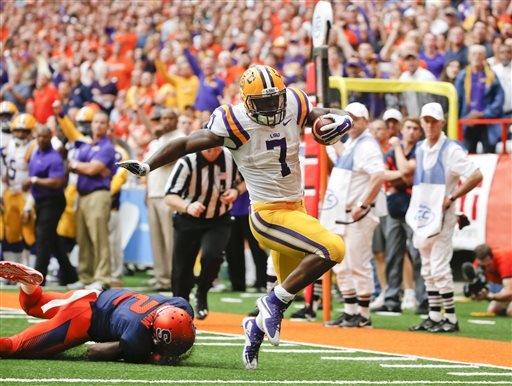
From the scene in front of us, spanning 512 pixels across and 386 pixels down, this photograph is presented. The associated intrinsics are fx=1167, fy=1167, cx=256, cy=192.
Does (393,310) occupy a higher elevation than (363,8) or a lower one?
lower

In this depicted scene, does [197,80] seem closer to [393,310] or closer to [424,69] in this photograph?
[424,69]

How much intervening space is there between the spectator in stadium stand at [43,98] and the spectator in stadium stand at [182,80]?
264cm

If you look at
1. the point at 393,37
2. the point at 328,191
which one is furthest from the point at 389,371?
the point at 393,37

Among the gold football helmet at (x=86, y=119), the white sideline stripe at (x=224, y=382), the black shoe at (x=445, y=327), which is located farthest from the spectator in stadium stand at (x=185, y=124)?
the white sideline stripe at (x=224, y=382)

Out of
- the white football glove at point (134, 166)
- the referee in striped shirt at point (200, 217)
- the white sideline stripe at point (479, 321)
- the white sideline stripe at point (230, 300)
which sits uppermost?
the white football glove at point (134, 166)

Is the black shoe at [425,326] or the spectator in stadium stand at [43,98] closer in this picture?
the black shoe at [425,326]

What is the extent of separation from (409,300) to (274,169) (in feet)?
18.3

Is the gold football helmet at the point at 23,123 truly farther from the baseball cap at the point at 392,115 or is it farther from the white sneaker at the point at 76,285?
the baseball cap at the point at 392,115

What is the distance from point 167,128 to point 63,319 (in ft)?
22.3

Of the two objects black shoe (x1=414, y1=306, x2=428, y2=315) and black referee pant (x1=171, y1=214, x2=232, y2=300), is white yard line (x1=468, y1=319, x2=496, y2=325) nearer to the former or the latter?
black shoe (x1=414, y1=306, x2=428, y2=315)

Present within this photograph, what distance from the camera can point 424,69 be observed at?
15.2 meters

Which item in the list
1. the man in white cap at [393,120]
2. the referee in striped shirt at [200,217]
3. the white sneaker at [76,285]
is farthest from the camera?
the white sneaker at [76,285]

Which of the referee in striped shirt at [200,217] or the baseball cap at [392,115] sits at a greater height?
the baseball cap at [392,115]

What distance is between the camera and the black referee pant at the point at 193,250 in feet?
35.2
